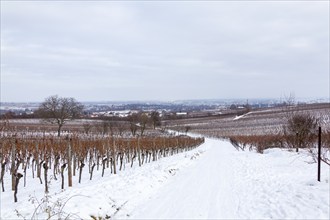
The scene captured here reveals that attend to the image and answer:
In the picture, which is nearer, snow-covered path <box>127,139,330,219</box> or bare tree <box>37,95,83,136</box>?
snow-covered path <box>127,139,330,219</box>

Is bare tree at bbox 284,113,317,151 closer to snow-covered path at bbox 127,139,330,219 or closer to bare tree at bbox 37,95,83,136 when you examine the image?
snow-covered path at bbox 127,139,330,219

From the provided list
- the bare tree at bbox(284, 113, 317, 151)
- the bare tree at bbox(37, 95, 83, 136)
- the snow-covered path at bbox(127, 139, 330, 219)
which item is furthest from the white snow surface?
the bare tree at bbox(37, 95, 83, 136)

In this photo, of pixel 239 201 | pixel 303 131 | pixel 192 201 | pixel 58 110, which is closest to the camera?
pixel 192 201

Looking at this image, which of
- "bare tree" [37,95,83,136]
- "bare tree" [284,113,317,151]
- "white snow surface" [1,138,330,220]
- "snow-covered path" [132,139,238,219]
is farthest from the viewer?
"bare tree" [37,95,83,136]

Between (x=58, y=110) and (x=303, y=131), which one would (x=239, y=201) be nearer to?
(x=303, y=131)

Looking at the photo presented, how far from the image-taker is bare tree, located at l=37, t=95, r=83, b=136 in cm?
7031

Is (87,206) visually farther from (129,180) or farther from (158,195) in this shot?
(129,180)

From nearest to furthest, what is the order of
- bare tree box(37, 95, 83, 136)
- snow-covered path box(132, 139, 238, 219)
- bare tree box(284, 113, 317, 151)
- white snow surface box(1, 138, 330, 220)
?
white snow surface box(1, 138, 330, 220) → snow-covered path box(132, 139, 238, 219) → bare tree box(284, 113, 317, 151) → bare tree box(37, 95, 83, 136)

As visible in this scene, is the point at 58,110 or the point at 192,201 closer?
the point at 192,201

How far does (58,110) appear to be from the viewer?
72.0m

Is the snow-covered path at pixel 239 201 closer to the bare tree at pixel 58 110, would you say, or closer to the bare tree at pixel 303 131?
the bare tree at pixel 303 131

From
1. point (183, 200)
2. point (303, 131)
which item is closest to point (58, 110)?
point (303, 131)

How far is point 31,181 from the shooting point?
51.2ft

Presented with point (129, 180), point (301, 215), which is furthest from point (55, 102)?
point (301, 215)
